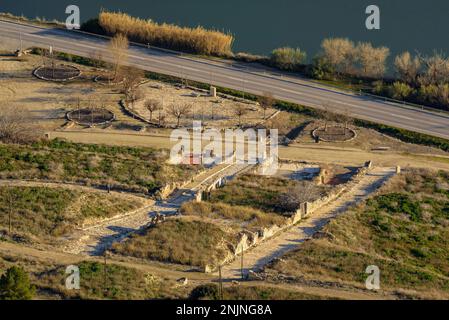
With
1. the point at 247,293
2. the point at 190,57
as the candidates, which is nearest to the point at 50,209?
the point at 247,293

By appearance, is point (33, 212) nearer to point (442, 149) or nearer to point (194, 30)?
point (442, 149)

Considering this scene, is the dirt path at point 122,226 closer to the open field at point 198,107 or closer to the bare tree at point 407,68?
the open field at point 198,107

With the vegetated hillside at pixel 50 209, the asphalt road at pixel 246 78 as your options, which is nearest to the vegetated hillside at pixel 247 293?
the vegetated hillside at pixel 50 209

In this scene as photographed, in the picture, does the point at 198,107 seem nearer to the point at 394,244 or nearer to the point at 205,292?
the point at 394,244

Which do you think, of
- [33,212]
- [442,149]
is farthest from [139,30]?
[33,212]

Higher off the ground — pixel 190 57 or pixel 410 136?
pixel 190 57

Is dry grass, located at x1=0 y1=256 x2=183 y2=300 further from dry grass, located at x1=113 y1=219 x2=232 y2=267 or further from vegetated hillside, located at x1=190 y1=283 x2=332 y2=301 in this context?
dry grass, located at x1=113 y1=219 x2=232 y2=267
